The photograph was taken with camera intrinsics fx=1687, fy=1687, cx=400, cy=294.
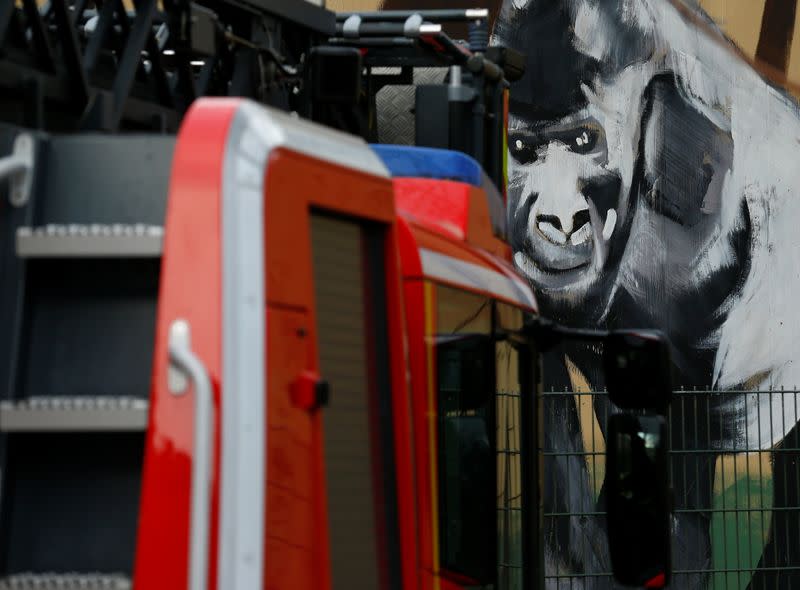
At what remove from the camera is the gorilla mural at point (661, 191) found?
15.1m

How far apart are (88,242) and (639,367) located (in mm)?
1639

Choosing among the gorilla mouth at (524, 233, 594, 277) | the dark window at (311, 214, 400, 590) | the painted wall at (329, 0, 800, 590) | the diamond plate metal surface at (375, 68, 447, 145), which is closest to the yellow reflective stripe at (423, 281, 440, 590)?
the dark window at (311, 214, 400, 590)

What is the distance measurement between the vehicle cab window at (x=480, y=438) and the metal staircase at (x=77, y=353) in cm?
114

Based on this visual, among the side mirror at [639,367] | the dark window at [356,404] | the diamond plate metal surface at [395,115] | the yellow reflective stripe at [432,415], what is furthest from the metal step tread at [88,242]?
the diamond plate metal surface at [395,115]

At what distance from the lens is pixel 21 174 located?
87.4 inches

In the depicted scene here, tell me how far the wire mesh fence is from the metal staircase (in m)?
11.2

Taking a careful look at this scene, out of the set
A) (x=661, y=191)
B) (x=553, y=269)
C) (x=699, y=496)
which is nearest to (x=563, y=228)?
(x=553, y=269)

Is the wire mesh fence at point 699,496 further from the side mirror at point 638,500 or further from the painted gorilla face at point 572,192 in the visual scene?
the side mirror at point 638,500

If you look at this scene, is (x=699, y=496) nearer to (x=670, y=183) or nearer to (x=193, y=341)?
(x=670, y=183)

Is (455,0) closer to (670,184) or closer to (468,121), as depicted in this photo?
(670,184)

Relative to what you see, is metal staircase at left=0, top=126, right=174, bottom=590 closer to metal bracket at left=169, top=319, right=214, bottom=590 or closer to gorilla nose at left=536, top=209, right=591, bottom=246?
metal bracket at left=169, top=319, right=214, bottom=590

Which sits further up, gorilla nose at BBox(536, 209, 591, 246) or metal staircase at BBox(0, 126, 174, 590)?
gorilla nose at BBox(536, 209, 591, 246)

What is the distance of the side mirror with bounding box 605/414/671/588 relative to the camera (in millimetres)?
3516

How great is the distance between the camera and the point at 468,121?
4.97m
